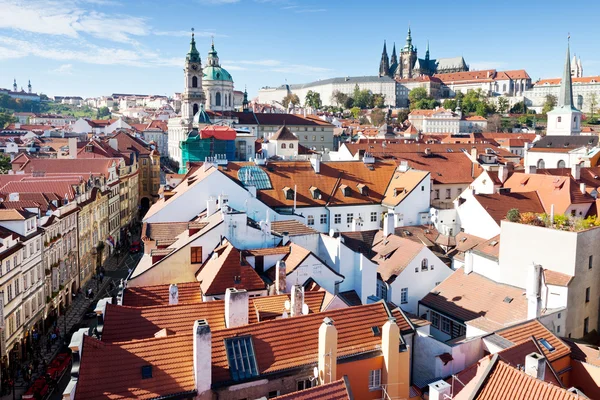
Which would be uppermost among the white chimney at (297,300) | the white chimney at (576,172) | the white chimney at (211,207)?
the white chimney at (576,172)

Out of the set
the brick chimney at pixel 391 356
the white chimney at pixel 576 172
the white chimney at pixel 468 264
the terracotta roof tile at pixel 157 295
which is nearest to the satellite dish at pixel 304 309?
the brick chimney at pixel 391 356

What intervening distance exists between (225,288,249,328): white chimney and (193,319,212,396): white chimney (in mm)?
3743

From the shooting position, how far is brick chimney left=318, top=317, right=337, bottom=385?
17.2 m

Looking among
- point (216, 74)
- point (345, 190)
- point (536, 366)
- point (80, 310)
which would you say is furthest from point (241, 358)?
point (216, 74)

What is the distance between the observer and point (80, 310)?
128 ft

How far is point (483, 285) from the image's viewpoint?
2853 centimetres

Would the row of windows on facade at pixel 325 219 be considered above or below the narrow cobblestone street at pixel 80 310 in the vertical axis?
above

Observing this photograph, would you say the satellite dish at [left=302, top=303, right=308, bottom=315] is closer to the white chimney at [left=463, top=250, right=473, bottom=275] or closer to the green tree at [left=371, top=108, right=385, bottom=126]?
the white chimney at [left=463, top=250, right=473, bottom=275]

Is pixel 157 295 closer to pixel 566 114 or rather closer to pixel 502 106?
pixel 566 114

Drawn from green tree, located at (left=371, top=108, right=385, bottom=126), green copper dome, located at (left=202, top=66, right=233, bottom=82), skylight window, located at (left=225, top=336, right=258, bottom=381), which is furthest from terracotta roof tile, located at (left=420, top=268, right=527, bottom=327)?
green tree, located at (left=371, top=108, right=385, bottom=126)

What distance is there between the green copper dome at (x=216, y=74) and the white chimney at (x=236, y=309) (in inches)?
4596

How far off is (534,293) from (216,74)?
386ft

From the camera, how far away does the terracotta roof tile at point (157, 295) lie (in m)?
23.5

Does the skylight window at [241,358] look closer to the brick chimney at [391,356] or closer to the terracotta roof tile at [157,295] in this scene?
the brick chimney at [391,356]
